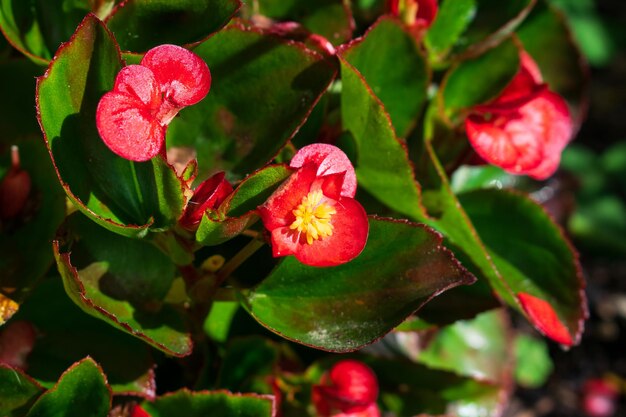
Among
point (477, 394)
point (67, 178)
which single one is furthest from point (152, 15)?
point (477, 394)

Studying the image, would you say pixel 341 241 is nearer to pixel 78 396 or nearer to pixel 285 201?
pixel 285 201

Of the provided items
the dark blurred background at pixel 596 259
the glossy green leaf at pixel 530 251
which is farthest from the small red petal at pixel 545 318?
the dark blurred background at pixel 596 259

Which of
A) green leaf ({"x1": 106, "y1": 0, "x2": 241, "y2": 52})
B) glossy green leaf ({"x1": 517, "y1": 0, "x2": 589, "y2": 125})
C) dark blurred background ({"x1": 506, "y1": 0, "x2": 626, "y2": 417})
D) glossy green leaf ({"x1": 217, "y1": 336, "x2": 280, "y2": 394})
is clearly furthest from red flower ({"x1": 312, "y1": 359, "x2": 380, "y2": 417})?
dark blurred background ({"x1": 506, "y1": 0, "x2": 626, "y2": 417})

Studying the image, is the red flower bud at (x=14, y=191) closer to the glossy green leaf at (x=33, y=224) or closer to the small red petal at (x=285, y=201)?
the glossy green leaf at (x=33, y=224)

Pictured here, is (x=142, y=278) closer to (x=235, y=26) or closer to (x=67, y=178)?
(x=67, y=178)

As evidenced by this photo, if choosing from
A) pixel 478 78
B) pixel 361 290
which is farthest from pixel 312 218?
pixel 478 78

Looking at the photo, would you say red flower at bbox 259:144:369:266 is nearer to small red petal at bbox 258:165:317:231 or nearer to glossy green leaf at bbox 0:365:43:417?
small red petal at bbox 258:165:317:231
